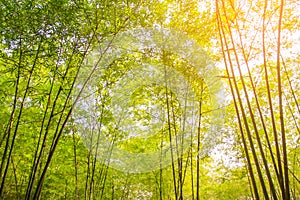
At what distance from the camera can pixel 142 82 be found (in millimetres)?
5820

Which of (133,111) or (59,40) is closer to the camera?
(59,40)

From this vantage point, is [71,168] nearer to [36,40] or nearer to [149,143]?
[149,143]

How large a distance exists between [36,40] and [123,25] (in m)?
1.22

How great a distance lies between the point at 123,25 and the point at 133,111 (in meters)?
2.95

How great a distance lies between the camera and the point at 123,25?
13.2ft

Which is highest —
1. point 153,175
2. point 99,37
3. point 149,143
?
point 99,37

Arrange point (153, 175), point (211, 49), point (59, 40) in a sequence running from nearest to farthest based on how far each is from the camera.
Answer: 1. point (59, 40)
2. point (211, 49)
3. point (153, 175)

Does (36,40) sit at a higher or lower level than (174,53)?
lower

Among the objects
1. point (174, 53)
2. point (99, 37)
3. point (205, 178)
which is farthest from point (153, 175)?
point (99, 37)

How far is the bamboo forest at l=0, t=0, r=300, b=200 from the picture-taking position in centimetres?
341

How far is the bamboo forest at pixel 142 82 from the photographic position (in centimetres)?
341

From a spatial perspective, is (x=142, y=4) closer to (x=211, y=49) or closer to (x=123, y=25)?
(x=123, y=25)

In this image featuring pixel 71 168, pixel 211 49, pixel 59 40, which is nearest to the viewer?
pixel 59 40

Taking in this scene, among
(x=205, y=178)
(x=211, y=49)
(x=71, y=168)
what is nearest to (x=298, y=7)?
(x=211, y=49)
